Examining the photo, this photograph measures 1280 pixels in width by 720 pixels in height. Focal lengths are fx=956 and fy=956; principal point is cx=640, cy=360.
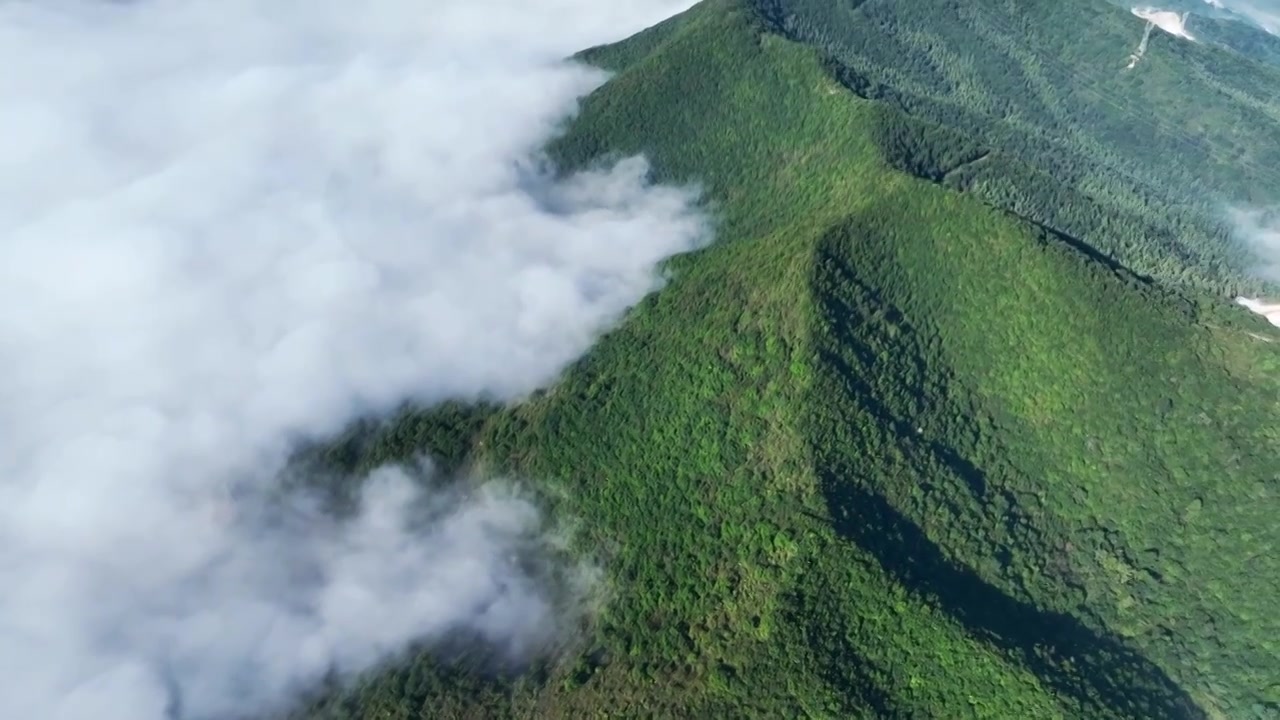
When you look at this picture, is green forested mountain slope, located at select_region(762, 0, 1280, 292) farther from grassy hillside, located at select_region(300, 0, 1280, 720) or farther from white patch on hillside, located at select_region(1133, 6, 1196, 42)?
grassy hillside, located at select_region(300, 0, 1280, 720)

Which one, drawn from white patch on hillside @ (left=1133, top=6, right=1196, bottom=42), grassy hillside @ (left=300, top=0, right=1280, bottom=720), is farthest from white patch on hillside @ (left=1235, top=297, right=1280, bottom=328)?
white patch on hillside @ (left=1133, top=6, right=1196, bottom=42)

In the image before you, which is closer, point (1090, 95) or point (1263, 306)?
point (1263, 306)

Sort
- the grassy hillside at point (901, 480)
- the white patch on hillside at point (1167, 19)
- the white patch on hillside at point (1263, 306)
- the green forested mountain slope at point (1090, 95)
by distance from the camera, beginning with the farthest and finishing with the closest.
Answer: the white patch on hillside at point (1167, 19), the green forested mountain slope at point (1090, 95), the white patch on hillside at point (1263, 306), the grassy hillside at point (901, 480)

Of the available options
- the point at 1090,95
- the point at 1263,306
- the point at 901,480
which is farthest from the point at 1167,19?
the point at 901,480

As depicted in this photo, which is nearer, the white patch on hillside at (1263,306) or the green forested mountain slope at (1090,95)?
the white patch on hillside at (1263,306)

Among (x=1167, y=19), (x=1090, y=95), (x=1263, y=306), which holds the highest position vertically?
(x=1090, y=95)

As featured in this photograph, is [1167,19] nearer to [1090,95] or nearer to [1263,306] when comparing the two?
[1090,95]

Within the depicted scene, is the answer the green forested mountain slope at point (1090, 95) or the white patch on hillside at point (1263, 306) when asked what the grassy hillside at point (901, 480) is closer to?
the white patch on hillside at point (1263, 306)

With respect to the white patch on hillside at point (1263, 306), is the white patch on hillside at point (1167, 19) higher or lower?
higher

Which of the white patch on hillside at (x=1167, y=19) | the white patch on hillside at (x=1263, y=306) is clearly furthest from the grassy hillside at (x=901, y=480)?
the white patch on hillside at (x=1167, y=19)
